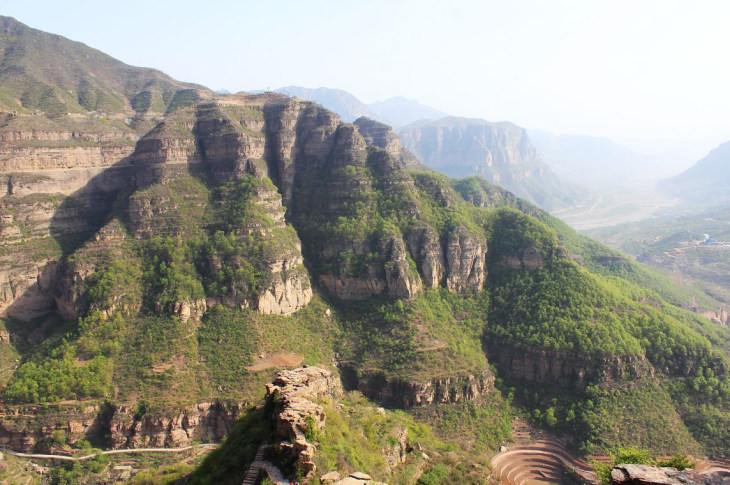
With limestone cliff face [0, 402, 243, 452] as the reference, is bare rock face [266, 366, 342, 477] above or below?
above

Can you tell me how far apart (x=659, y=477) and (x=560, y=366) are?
4283cm

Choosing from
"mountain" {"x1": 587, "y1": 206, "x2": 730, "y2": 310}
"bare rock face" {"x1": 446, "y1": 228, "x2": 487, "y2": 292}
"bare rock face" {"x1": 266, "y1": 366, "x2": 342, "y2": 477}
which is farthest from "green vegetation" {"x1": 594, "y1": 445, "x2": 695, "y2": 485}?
"mountain" {"x1": 587, "y1": 206, "x2": 730, "y2": 310}

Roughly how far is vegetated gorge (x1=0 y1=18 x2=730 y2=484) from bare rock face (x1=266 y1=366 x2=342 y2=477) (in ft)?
1.94

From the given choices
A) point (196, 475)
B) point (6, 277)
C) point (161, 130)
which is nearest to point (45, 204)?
point (6, 277)

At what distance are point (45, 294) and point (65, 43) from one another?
89.0 m

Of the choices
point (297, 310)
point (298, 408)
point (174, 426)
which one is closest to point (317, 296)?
point (297, 310)

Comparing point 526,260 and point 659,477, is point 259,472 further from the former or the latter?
point 526,260

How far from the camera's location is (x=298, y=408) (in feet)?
102

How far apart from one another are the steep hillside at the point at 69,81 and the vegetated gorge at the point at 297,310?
18.7 feet

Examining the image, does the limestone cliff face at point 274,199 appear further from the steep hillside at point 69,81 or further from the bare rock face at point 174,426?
the steep hillside at point 69,81

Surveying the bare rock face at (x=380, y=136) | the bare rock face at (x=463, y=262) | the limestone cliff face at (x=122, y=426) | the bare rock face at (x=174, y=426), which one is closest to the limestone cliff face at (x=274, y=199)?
the bare rock face at (x=463, y=262)

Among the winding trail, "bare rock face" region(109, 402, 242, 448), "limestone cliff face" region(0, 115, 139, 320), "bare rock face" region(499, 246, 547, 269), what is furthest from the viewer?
"bare rock face" region(499, 246, 547, 269)

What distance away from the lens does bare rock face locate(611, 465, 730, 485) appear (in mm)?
22717

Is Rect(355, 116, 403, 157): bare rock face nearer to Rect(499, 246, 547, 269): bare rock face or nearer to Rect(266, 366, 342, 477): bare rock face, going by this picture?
Rect(499, 246, 547, 269): bare rock face
